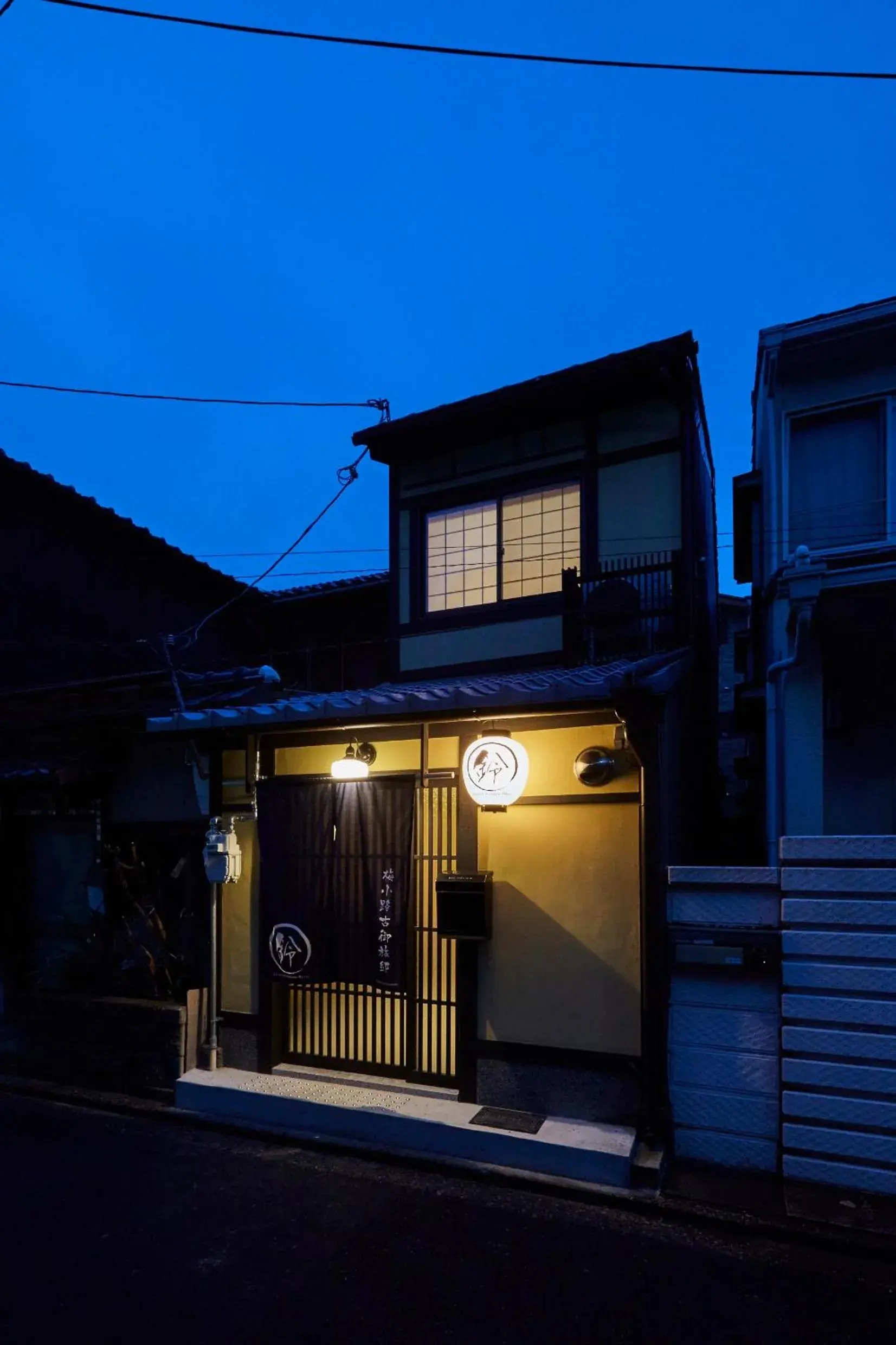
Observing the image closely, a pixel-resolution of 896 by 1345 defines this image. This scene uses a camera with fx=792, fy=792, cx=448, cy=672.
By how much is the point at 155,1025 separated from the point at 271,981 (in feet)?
4.76

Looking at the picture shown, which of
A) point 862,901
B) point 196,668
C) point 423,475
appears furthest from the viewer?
point 196,668

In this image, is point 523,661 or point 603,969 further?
point 523,661

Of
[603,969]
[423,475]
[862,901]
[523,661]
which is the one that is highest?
[423,475]

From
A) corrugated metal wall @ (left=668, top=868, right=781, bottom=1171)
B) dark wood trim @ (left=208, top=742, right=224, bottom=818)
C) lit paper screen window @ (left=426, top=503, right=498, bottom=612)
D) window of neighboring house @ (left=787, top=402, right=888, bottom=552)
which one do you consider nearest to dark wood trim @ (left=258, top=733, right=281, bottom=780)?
dark wood trim @ (left=208, top=742, right=224, bottom=818)

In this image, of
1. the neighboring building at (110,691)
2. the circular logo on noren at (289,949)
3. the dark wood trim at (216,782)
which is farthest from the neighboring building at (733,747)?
the neighboring building at (110,691)

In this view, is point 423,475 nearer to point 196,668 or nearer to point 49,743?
point 49,743

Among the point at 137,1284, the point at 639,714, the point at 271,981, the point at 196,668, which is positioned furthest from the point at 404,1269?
the point at 196,668

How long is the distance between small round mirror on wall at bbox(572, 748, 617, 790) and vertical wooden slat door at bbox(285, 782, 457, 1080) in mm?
1575

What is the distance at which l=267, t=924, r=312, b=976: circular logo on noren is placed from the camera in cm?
858

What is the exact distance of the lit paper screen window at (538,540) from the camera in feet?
36.0

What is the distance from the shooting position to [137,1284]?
5301 millimetres

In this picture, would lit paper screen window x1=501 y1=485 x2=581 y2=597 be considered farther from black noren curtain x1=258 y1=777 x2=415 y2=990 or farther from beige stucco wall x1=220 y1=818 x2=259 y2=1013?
beige stucco wall x1=220 y1=818 x2=259 y2=1013

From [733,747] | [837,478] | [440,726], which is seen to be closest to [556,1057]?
[440,726]

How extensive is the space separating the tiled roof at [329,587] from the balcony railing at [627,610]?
631 centimetres
